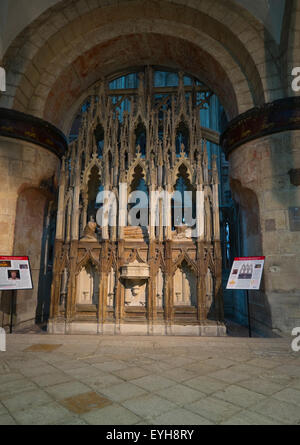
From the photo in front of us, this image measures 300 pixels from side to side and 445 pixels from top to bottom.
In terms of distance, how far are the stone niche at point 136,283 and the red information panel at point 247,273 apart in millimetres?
2066

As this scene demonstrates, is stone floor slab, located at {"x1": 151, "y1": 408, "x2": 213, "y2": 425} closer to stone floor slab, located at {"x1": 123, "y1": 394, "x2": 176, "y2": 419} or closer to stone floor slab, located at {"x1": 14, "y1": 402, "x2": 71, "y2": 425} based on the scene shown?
stone floor slab, located at {"x1": 123, "y1": 394, "x2": 176, "y2": 419}

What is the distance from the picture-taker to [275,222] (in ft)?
21.8

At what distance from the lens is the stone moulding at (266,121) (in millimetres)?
6676

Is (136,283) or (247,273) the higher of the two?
(247,273)

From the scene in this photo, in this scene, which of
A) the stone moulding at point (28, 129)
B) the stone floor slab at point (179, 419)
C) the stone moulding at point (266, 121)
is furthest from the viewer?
the stone moulding at point (28, 129)

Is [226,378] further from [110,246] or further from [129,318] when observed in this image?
[110,246]

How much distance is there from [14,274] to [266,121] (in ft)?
22.4

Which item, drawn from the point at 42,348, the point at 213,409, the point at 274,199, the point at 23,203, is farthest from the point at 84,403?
the point at 23,203

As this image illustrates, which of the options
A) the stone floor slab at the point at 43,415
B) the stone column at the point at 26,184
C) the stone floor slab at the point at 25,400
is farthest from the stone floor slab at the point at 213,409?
the stone column at the point at 26,184

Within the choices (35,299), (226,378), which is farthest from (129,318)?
(226,378)

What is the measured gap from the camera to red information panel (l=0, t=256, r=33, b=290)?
6078mm

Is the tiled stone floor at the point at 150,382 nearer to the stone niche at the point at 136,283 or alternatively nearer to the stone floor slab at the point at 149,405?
the stone floor slab at the point at 149,405

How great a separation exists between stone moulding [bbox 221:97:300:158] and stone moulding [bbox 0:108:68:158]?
16.2ft

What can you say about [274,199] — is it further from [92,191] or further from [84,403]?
[84,403]
